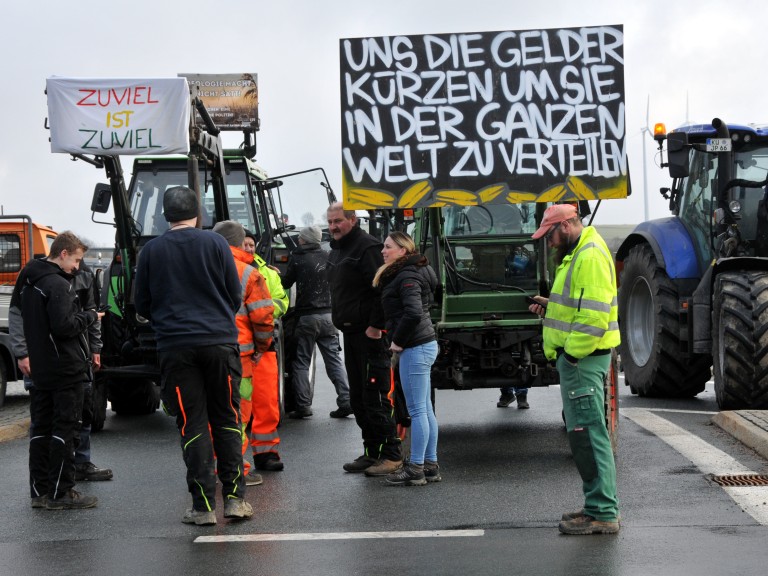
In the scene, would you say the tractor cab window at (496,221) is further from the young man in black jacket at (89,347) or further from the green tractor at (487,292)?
the young man in black jacket at (89,347)

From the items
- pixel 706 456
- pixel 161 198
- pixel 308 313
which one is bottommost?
pixel 706 456

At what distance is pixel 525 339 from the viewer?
10.7m

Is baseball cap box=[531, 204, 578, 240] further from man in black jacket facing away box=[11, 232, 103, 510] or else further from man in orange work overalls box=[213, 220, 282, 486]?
man in black jacket facing away box=[11, 232, 103, 510]

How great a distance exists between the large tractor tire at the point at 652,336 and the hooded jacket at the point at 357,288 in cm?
505

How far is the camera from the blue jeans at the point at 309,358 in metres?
13.3

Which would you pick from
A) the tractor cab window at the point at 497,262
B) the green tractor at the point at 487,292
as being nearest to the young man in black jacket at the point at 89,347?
the green tractor at the point at 487,292

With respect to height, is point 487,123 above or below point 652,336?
above

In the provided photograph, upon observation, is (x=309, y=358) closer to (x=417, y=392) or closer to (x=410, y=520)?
(x=417, y=392)

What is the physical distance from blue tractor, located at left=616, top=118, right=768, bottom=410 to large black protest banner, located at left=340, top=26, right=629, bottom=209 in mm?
1727

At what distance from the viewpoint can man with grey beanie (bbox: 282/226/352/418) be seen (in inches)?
524

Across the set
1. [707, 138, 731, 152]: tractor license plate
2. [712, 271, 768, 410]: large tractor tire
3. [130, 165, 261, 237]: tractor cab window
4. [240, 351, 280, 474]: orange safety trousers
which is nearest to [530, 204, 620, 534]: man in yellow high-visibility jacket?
[240, 351, 280, 474]: orange safety trousers

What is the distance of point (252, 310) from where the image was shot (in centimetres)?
891

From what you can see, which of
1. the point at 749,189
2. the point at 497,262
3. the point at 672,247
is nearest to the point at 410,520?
the point at 497,262

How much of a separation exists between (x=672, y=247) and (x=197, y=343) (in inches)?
299
